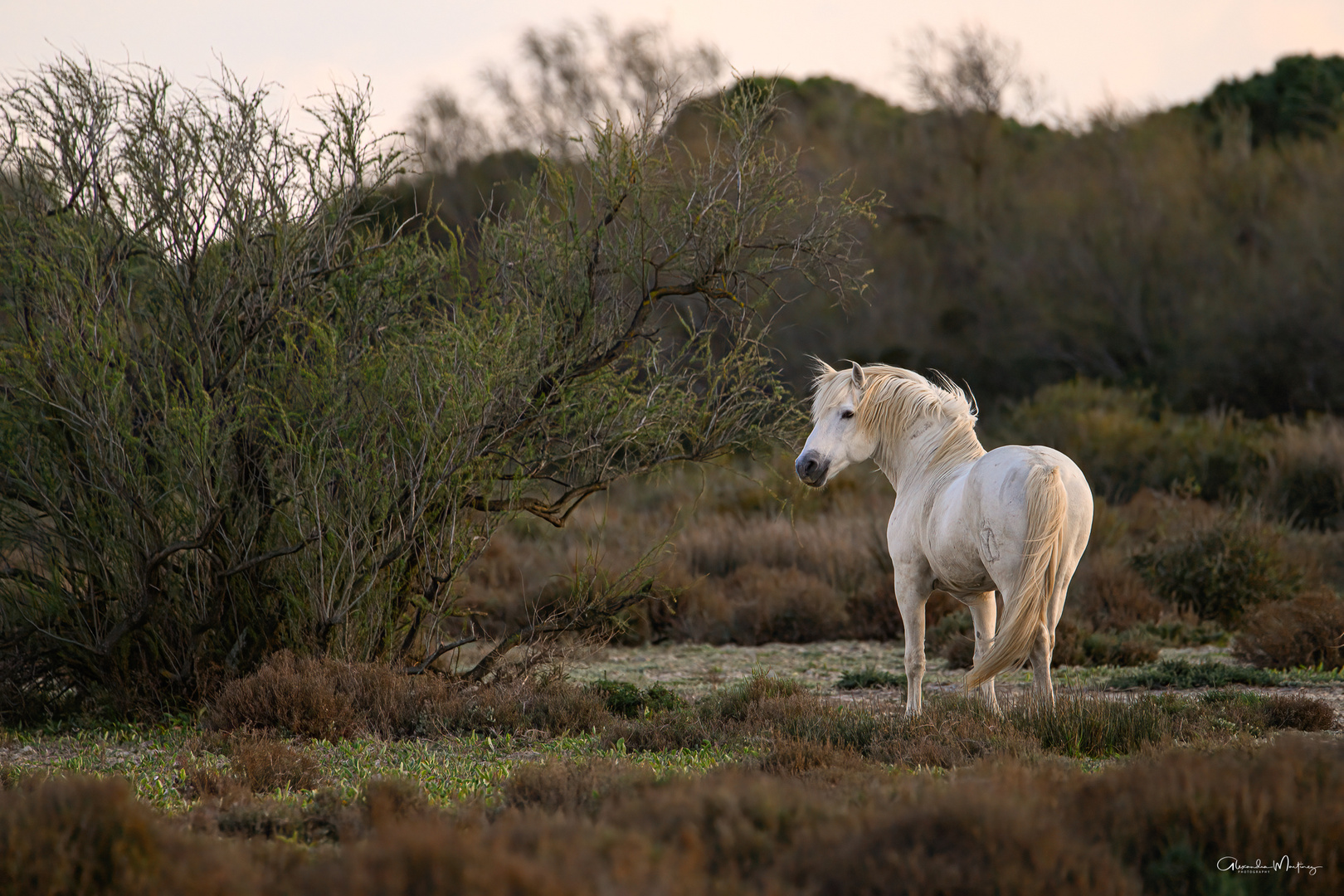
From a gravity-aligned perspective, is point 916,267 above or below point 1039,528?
above

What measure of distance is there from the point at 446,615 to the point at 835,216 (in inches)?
146

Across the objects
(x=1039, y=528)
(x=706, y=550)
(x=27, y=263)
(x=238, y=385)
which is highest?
(x=27, y=263)

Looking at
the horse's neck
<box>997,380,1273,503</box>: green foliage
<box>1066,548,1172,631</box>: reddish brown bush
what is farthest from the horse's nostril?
<box>997,380,1273,503</box>: green foliage

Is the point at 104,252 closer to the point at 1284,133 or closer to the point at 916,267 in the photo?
the point at 916,267

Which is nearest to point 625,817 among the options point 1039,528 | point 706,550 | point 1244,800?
point 1244,800

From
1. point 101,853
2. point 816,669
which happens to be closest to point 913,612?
→ point 816,669

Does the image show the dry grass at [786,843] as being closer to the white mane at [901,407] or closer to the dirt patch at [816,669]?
the white mane at [901,407]

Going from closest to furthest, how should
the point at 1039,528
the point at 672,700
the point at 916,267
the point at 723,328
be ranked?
the point at 1039,528
the point at 672,700
the point at 723,328
the point at 916,267

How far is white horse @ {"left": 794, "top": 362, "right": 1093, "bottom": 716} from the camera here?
602 cm

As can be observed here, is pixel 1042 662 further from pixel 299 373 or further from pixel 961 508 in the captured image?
pixel 299 373

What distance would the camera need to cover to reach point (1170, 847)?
334 cm

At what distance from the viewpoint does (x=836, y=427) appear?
7.00m

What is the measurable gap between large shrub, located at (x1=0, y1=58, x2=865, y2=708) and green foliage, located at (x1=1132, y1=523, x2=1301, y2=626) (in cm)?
665

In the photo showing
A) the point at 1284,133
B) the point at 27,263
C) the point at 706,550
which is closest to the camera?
the point at 27,263
